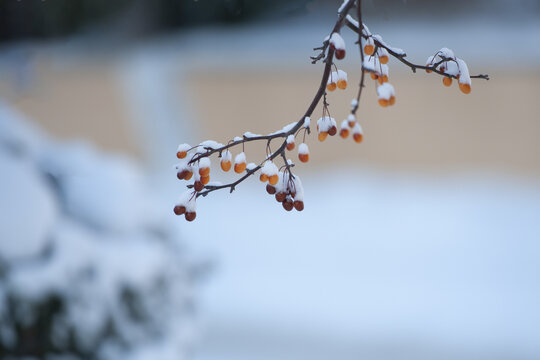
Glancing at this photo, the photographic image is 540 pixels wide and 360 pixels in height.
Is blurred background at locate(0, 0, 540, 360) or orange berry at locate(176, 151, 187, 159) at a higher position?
blurred background at locate(0, 0, 540, 360)

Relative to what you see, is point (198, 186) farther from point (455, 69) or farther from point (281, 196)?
point (455, 69)

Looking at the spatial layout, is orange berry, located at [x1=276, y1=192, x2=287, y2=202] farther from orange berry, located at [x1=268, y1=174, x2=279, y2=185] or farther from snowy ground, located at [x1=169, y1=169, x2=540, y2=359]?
snowy ground, located at [x1=169, y1=169, x2=540, y2=359]

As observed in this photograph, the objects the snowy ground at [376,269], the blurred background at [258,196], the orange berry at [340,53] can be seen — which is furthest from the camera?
the snowy ground at [376,269]

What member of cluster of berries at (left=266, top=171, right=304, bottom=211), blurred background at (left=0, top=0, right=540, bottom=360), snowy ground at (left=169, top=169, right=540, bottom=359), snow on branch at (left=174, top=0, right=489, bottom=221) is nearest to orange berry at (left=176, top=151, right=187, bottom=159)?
snow on branch at (left=174, top=0, right=489, bottom=221)

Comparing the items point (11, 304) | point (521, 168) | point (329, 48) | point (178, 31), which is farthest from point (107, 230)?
point (521, 168)

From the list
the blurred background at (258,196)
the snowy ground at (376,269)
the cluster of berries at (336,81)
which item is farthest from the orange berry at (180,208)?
the snowy ground at (376,269)

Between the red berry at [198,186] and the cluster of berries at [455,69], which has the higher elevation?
the cluster of berries at [455,69]

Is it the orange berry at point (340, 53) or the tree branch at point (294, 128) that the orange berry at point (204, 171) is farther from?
the orange berry at point (340, 53)

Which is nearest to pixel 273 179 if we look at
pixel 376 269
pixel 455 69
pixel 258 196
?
pixel 455 69
